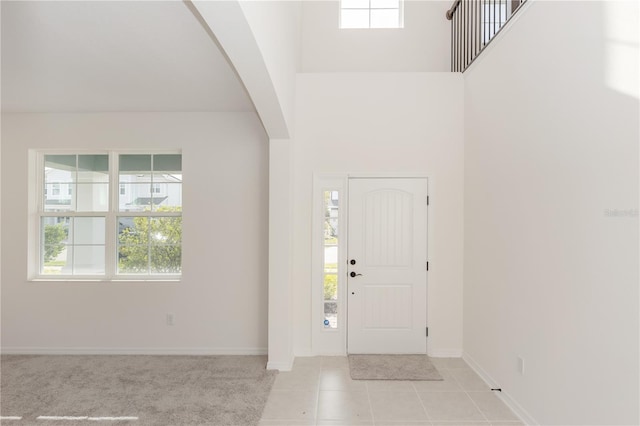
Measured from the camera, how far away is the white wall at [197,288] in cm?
407

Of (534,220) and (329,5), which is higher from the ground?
(329,5)

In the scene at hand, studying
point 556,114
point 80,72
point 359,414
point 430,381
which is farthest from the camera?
point 430,381

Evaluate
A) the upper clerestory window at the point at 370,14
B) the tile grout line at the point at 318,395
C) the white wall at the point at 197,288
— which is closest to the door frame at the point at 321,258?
the tile grout line at the point at 318,395

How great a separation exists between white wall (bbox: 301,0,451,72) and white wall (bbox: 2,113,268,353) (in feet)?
4.82

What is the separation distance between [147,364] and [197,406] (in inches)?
46.2

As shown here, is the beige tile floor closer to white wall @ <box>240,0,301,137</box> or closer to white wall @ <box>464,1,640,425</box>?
white wall @ <box>464,1,640,425</box>

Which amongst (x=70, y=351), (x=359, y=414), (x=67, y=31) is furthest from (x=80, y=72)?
(x=359, y=414)

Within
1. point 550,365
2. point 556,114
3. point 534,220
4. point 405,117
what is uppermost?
point 405,117

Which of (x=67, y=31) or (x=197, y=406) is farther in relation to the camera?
(x=197, y=406)

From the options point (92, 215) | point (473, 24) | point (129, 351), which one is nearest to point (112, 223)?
point (92, 215)

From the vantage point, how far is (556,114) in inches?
92.2

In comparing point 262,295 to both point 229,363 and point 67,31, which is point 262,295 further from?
point 67,31

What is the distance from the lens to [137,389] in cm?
317

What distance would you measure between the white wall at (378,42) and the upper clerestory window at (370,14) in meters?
0.12
